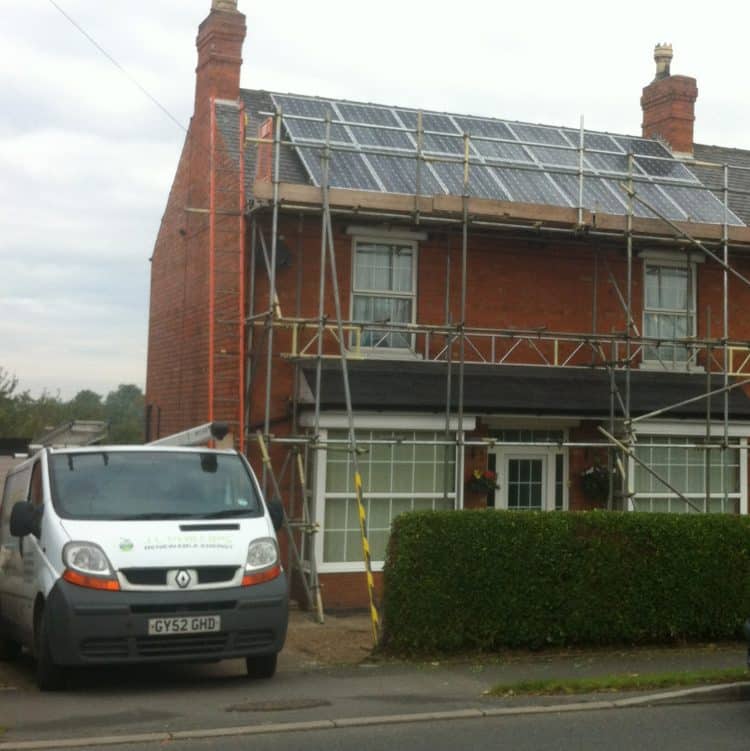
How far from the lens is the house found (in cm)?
1623

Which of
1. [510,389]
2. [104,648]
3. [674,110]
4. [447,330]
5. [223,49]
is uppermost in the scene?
[674,110]

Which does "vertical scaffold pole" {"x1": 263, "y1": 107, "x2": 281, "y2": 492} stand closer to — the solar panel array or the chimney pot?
the solar panel array

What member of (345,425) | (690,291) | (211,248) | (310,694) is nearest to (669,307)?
(690,291)

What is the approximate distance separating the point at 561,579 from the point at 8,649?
17.7ft

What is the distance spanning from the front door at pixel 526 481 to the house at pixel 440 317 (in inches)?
1.3

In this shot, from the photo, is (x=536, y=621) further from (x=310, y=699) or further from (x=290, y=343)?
(x=290, y=343)

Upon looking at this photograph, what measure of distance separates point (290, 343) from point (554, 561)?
19.5 feet

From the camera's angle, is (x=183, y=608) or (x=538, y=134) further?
(x=538, y=134)

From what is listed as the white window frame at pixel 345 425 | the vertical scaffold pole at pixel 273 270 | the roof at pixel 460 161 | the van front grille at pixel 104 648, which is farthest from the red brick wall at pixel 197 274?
the van front grille at pixel 104 648

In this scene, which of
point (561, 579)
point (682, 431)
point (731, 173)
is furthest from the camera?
point (731, 173)

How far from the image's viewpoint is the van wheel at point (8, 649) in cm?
1209

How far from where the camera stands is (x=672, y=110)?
22.6 meters

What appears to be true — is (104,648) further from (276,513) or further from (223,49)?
(223,49)

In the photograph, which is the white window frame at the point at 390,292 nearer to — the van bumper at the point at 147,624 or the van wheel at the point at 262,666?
the van wheel at the point at 262,666
